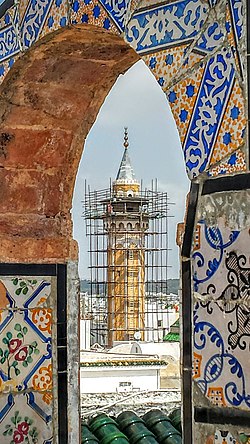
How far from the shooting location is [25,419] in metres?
3.56

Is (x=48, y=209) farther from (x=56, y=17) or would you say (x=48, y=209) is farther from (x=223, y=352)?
(x=223, y=352)

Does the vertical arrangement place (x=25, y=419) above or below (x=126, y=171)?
below

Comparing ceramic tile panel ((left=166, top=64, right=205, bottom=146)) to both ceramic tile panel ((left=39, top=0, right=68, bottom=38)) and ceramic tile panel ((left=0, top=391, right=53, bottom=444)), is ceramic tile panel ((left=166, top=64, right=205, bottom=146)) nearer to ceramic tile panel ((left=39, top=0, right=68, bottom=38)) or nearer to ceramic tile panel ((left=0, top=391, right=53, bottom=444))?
ceramic tile panel ((left=39, top=0, right=68, bottom=38))

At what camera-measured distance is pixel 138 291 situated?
3091 cm

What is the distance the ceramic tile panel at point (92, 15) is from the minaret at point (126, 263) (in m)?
26.8

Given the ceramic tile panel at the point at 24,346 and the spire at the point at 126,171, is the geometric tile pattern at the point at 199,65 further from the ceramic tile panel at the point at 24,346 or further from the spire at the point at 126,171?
the spire at the point at 126,171

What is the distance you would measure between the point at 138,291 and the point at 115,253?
1566 mm

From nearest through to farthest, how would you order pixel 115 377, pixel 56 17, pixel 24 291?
pixel 56 17 < pixel 24 291 < pixel 115 377

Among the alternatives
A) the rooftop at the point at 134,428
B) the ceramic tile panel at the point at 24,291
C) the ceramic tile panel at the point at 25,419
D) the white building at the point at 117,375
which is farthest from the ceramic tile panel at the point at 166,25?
the white building at the point at 117,375

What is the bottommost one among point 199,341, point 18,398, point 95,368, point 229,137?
point 95,368

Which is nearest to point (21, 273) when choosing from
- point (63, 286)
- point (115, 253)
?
point (63, 286)

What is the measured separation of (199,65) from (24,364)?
165 centimetres

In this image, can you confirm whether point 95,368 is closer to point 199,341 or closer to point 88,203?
point 199,341

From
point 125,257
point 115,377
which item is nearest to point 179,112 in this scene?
point 115,377
